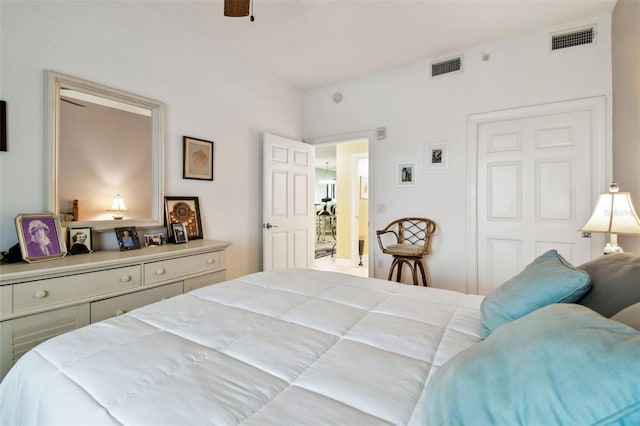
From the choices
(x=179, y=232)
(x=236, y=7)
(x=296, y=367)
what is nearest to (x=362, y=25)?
(x=236, y=7)

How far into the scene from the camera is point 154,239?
2.50m

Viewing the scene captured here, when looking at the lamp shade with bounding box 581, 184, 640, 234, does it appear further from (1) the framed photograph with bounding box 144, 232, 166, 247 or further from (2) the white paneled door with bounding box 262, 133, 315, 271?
(1) the framed photograph with bounding box 144, 232, 166, 247

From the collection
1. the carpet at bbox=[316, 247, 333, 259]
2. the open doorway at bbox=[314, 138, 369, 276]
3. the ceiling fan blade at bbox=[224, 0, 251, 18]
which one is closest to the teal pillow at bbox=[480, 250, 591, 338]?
the ceiling fan blade at bbox=[224, 0, 251, 18]

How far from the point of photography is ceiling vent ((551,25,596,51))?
8.64 ft

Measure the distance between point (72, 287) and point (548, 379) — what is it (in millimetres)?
2204

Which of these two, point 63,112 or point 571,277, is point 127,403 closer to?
point 571,277

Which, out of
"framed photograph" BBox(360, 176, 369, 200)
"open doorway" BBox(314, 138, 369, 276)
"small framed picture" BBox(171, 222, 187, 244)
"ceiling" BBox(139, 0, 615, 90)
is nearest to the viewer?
"ceiling" BBox(139, 0, 615, 90)

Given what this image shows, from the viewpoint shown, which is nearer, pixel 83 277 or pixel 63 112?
pixel 83 277

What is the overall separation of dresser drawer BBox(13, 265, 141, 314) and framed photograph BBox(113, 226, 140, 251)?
1.20ft

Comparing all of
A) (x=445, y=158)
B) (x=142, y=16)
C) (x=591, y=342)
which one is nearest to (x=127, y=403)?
(x=591, y=342)

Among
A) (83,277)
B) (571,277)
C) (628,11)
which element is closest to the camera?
(571,277)

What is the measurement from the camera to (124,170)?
2367 millimetres

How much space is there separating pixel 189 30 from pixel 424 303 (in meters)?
3.14

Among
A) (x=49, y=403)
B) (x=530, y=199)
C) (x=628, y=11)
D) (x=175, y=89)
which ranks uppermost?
(x=628, y=11)
